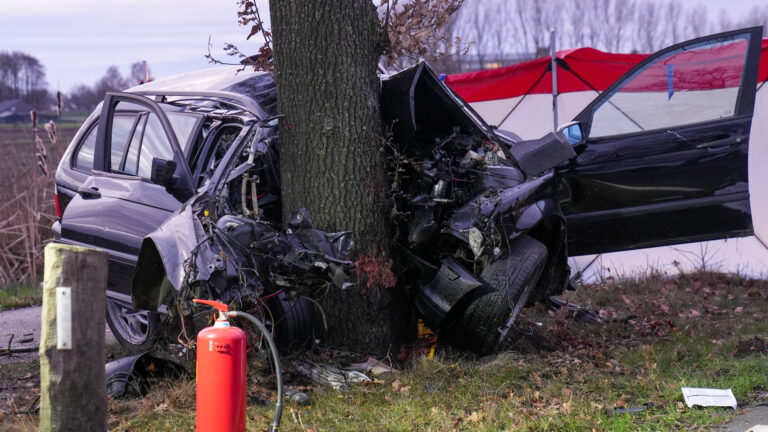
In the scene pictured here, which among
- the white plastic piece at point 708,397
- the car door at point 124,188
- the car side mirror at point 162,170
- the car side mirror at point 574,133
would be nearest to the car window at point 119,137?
the car door at point 124,188

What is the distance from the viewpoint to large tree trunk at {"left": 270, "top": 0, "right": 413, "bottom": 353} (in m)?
4.77

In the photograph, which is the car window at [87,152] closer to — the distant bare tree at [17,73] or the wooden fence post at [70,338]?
the wooden fence post at [70,338]

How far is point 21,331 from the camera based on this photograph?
6.78 meters

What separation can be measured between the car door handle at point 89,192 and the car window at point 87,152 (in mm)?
499

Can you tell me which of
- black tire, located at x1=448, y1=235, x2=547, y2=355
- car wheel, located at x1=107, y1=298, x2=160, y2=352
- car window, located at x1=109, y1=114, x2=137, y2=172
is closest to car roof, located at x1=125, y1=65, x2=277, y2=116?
car window, located at x1=109, y1=114, x2=137, y2=172

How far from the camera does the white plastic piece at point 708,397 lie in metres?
4.00

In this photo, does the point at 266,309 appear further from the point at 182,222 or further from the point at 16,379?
the point at 16,379

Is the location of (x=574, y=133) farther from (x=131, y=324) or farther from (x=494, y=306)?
(x=131, y=324)

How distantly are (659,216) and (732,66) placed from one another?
1.39 metres

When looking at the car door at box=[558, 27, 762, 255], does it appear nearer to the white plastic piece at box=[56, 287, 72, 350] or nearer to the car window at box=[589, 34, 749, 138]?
the car window at box=[589, 34, 749, 138]

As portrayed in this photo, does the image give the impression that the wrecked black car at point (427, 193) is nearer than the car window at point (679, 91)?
Yes

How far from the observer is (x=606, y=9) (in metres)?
55.2

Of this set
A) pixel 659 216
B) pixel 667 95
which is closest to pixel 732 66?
pixel 667 95

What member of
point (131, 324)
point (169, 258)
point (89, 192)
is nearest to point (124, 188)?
point (89, 192)
